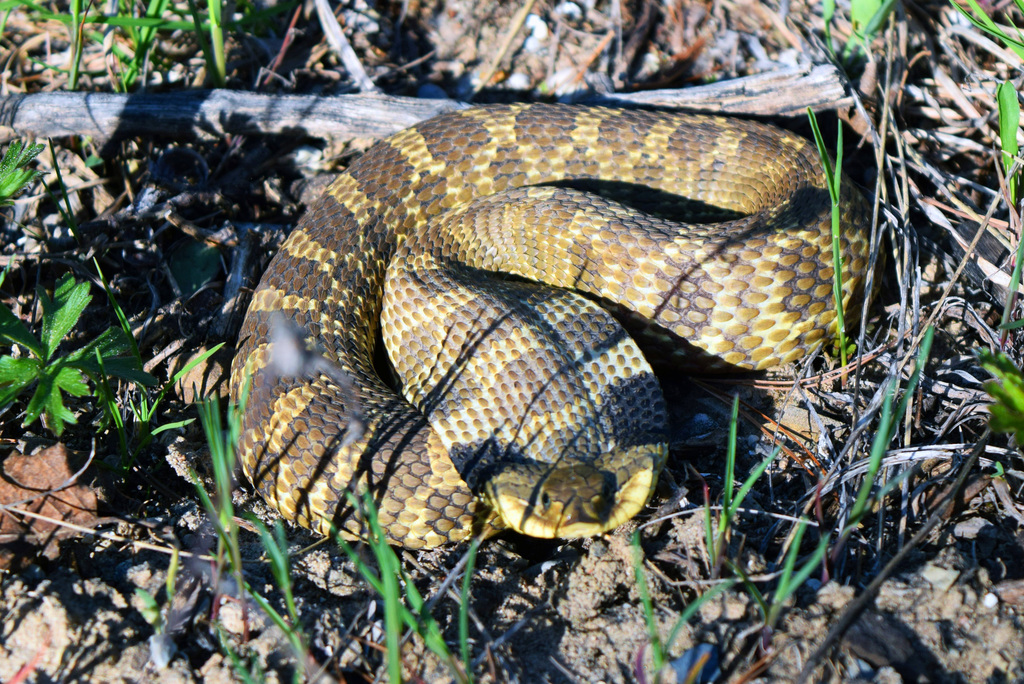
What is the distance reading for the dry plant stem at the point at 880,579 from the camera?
2.76 metres

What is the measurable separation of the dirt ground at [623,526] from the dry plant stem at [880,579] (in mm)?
16

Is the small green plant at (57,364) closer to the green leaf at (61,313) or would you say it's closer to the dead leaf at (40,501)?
the green leaf at (61,313)

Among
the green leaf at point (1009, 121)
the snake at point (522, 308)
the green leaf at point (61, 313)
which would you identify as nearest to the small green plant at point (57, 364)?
the green leaf at point (61, 313)

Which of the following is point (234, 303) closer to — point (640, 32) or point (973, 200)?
point (640, 32)

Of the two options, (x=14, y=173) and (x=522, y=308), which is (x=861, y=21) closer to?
(x=522, y=308)

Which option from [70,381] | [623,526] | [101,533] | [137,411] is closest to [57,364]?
[70,381]

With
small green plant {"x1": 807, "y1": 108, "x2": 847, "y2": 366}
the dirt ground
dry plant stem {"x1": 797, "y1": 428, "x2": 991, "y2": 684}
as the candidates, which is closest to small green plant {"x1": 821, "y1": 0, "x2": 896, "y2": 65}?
the dirt ground

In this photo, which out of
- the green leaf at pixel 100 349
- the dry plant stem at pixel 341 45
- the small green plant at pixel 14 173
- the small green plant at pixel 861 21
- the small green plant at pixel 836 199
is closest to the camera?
the small green plant at pixel 836 199

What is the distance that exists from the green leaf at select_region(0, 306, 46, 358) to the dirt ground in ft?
1.63

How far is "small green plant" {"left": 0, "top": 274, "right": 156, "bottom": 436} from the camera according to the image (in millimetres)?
3555

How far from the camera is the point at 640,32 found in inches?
255

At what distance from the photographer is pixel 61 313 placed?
3.85 meters

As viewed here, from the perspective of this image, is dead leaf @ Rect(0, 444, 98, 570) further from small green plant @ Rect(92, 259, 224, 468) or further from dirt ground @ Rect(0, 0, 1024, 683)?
small green plant @ Rect(92, 259, 224, 468)

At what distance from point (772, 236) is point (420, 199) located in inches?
89.3
